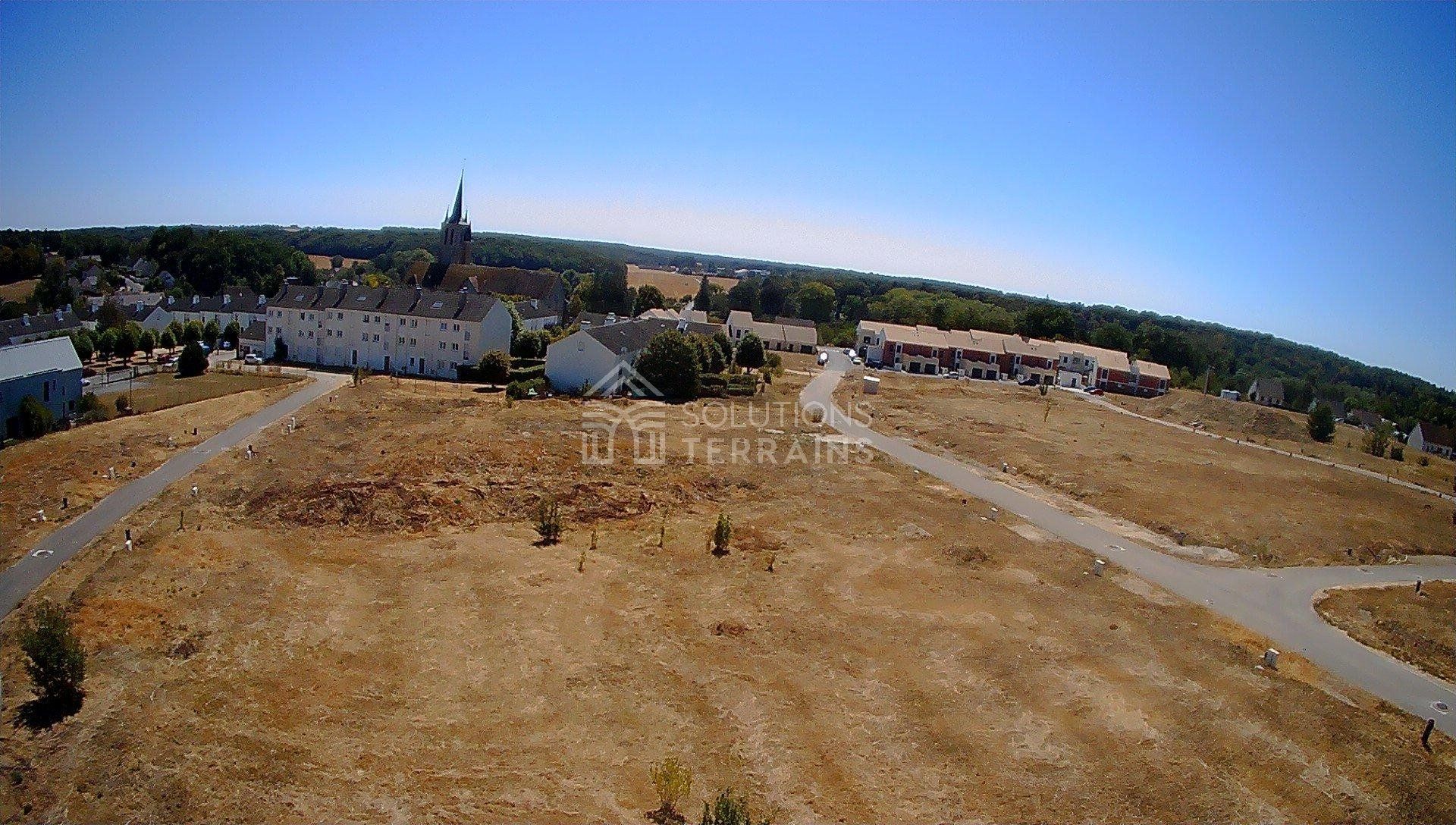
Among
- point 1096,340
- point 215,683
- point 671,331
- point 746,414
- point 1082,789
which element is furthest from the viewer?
point 1096,340

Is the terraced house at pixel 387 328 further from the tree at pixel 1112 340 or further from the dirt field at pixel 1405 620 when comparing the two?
the tree at pixel 1112 340

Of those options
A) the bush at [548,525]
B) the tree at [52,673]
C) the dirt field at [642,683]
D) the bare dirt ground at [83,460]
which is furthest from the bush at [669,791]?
the bare dirt ground at [83,460]

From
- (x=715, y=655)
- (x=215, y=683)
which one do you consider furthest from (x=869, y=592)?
(x=215, y=683)

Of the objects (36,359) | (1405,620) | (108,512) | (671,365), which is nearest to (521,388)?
(671,365)

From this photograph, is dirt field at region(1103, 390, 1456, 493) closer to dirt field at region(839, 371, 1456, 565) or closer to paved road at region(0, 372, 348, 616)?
dirt field at region(839, 371, 1456, 565)

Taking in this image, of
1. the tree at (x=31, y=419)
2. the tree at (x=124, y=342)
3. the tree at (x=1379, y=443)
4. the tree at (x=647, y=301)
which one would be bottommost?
the tree at (x=31, y=419)

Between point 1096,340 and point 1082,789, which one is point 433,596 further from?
point 1096,340
